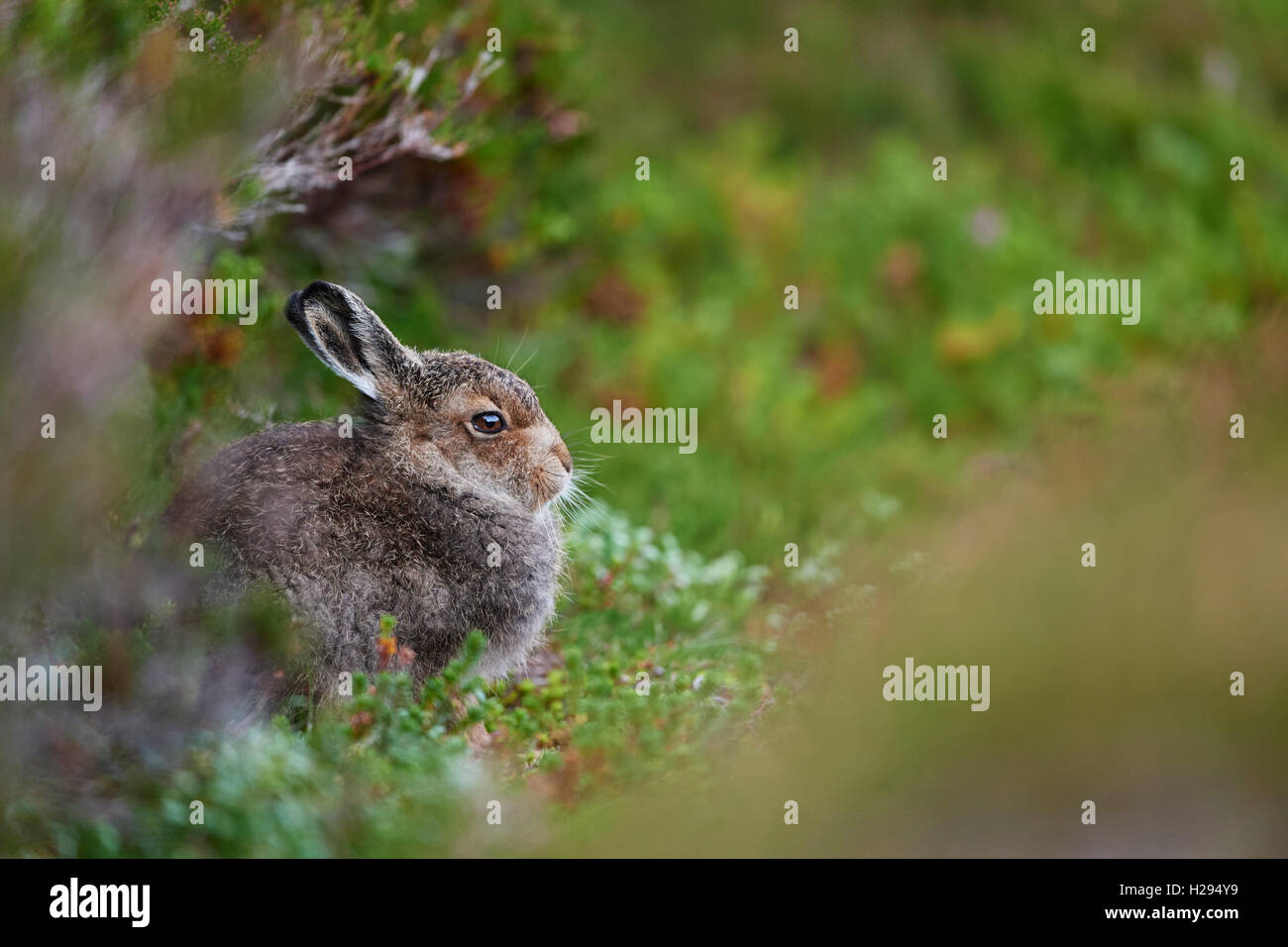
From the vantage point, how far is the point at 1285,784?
309cm

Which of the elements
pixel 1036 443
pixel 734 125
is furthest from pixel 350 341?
pixel 734 125

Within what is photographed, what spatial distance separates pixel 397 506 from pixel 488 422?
2.30 ft

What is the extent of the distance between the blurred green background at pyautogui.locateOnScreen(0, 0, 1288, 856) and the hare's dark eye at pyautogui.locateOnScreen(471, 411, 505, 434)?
4.16ft

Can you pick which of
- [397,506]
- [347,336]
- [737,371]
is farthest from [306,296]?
[737,371]

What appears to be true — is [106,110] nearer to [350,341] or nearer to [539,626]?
[350,341]

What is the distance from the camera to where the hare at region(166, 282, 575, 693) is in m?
5.90

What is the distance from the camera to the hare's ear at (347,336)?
6262mm

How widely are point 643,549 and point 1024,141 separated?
8988mm

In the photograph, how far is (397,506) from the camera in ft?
20.9
